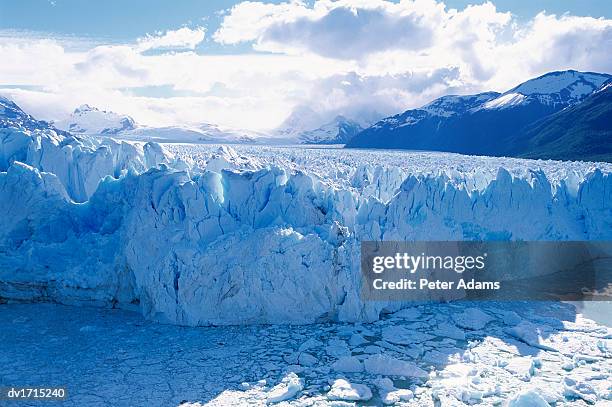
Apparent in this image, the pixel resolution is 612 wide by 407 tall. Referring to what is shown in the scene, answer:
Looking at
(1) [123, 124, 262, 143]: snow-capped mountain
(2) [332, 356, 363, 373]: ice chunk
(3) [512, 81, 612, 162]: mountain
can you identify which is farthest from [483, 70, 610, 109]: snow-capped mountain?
(2) [332, 356, 363, 373]: ice chunk

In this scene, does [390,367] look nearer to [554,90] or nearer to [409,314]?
[409,314]

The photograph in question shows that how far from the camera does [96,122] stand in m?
125

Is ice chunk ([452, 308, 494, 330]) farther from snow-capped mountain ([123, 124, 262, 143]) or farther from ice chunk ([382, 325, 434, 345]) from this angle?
snow-capped mountain ([123, 124, 262, 143])

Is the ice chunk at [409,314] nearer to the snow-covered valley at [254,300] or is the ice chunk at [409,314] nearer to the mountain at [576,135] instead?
the snow-covered valley at [254,300]

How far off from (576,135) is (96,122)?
10818cm

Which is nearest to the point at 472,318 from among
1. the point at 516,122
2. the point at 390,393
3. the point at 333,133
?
the point at 390,393

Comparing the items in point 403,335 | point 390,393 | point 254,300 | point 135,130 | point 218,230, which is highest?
point 135,130

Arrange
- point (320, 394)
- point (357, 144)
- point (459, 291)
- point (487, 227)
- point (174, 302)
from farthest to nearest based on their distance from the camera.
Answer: point (357, 144) → point (487, 227) → point (459, 291) → point (174, 302) → point (320, 394)

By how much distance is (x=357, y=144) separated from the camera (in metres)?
79.8

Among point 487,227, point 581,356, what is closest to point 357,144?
point 487,227

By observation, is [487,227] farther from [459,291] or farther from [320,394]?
[320,394]

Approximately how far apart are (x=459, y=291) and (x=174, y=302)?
5.37 metres

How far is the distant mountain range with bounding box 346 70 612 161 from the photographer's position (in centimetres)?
5223

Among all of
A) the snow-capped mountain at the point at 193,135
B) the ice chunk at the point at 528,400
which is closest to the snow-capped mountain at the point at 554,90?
the snow-capped mountain at the point at 193,135
